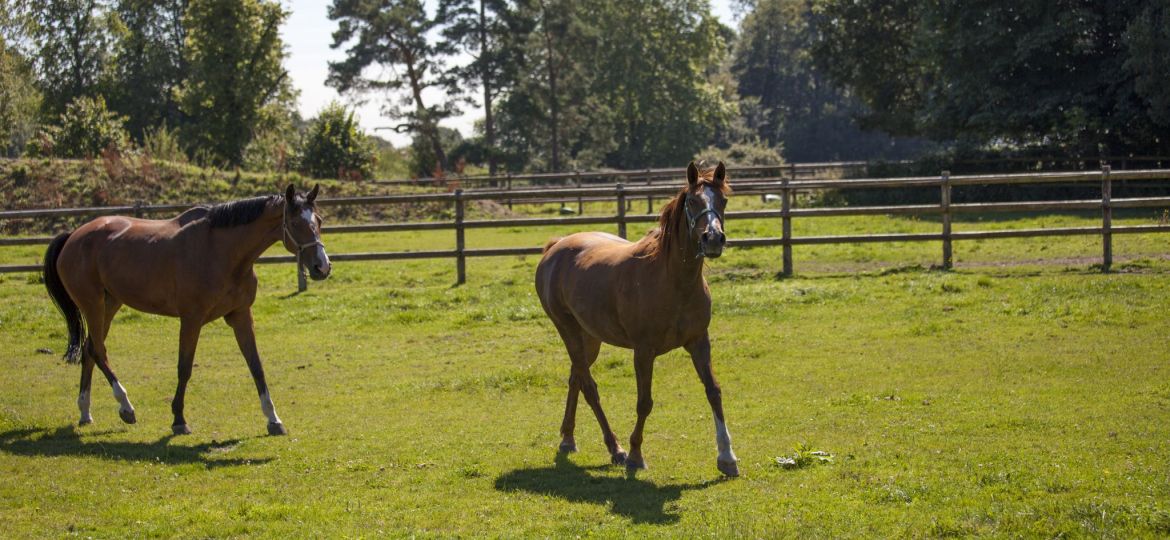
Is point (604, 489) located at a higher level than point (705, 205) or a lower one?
lower

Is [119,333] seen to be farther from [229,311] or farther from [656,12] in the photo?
[656,12]

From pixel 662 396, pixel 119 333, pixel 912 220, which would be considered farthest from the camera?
pixel 912 220

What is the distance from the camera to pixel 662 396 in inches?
401

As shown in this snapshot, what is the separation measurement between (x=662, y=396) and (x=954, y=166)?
22.7 metres


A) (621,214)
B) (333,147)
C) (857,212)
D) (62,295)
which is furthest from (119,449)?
(333,147)

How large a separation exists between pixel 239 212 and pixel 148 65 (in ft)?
162

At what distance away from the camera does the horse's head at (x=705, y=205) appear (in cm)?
654

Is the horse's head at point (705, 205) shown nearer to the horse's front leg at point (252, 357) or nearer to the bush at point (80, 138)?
the horse's front leg at point (252, 357)

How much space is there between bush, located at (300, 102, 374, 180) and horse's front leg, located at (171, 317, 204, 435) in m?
24.5

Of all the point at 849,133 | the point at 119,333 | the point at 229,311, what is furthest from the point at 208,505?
the point at 849,133

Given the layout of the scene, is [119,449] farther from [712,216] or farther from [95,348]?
[712,216]

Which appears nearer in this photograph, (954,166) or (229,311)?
Answer: (229,311)

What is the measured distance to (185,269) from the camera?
30.7ft

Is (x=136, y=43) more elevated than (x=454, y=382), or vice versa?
(x=136, y=43)
